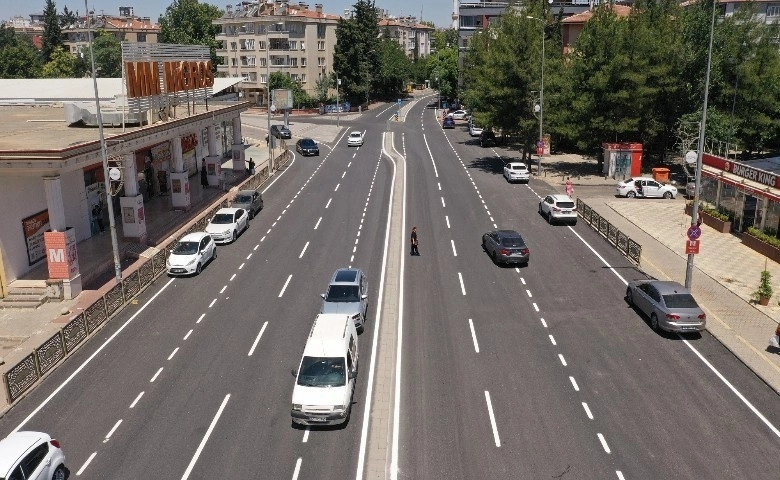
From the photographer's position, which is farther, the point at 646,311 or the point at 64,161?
the point at 64,161

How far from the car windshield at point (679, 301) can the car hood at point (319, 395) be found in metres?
13.3

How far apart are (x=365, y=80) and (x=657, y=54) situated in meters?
66.7

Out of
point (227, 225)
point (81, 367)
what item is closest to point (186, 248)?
point (227, 225)

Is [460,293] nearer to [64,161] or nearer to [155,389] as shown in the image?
[155,389]

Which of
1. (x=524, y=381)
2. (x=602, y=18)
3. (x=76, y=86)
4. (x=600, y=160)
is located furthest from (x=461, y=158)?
(x=524, y=381)

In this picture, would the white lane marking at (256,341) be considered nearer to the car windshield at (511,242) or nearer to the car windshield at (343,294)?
the car windshield at (343,294)

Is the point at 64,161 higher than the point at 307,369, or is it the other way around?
the point at 64,161

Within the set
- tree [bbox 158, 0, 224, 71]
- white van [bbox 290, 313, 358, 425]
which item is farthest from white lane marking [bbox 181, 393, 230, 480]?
tree [bbox 158, 0, 224, 71]

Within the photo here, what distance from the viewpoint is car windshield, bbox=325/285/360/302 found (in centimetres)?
2475

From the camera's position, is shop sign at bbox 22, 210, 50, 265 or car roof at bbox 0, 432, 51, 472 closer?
car roof at bbox 0, 432, 51, 472

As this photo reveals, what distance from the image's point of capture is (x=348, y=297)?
24812mm

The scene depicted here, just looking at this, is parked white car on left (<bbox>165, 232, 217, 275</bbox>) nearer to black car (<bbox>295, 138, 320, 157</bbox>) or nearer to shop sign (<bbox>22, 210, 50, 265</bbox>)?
shop sign (<bbox>22, 210, 50, 265</bbox>)

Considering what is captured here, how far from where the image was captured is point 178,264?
31.0 meters

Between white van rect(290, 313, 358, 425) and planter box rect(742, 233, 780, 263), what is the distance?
963 inches
